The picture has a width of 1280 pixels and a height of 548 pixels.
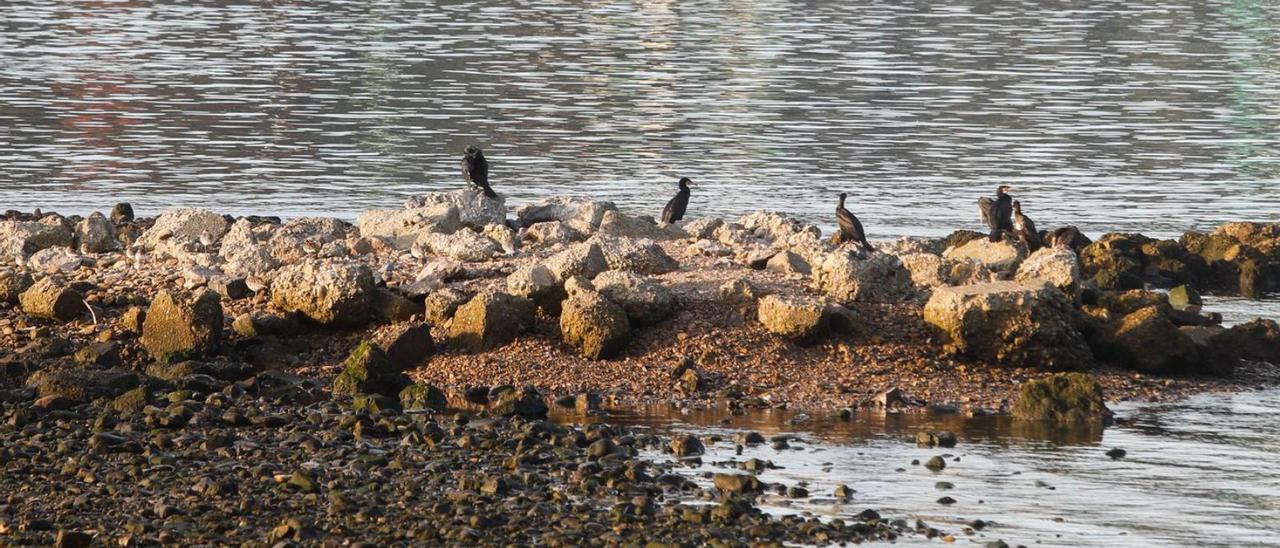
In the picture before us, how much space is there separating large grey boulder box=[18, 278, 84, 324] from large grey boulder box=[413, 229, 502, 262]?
142 inches

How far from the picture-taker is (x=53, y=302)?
1855cm

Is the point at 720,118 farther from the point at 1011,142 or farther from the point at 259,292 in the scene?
the point at 259,292

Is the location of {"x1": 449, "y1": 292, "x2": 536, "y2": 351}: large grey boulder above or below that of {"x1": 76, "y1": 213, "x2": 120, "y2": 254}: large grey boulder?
below

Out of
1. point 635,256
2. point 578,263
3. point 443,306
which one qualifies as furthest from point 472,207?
point 443,306

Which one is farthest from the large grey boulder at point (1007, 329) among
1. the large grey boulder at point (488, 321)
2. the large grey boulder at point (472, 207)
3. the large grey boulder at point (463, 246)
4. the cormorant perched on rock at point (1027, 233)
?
the cormorant perched on rock at point (1027, 233)

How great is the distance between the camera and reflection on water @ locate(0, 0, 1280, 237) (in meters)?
33.2

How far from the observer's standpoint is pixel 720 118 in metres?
45.2

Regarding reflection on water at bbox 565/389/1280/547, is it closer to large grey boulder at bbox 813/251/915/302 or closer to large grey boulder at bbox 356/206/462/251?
large grey boulder at bbox 813/251/915/302

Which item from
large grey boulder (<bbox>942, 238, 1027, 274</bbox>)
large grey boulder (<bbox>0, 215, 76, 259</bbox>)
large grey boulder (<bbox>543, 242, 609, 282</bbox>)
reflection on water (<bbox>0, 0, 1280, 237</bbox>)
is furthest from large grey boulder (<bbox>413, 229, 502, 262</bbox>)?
reflection on water (<bbox>0, 0, 1280, 237</bbox>)

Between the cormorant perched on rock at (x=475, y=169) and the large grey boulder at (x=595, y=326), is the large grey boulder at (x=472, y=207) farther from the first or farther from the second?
the large grey boulder at (x=595, y=326)

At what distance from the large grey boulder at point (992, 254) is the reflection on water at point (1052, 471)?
4078 millimetres

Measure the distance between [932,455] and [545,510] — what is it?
358 cm

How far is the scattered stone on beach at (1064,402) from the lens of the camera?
16188mm

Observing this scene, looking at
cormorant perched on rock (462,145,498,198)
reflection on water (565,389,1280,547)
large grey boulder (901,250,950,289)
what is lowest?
reflection on water (565,389,1280,547)
